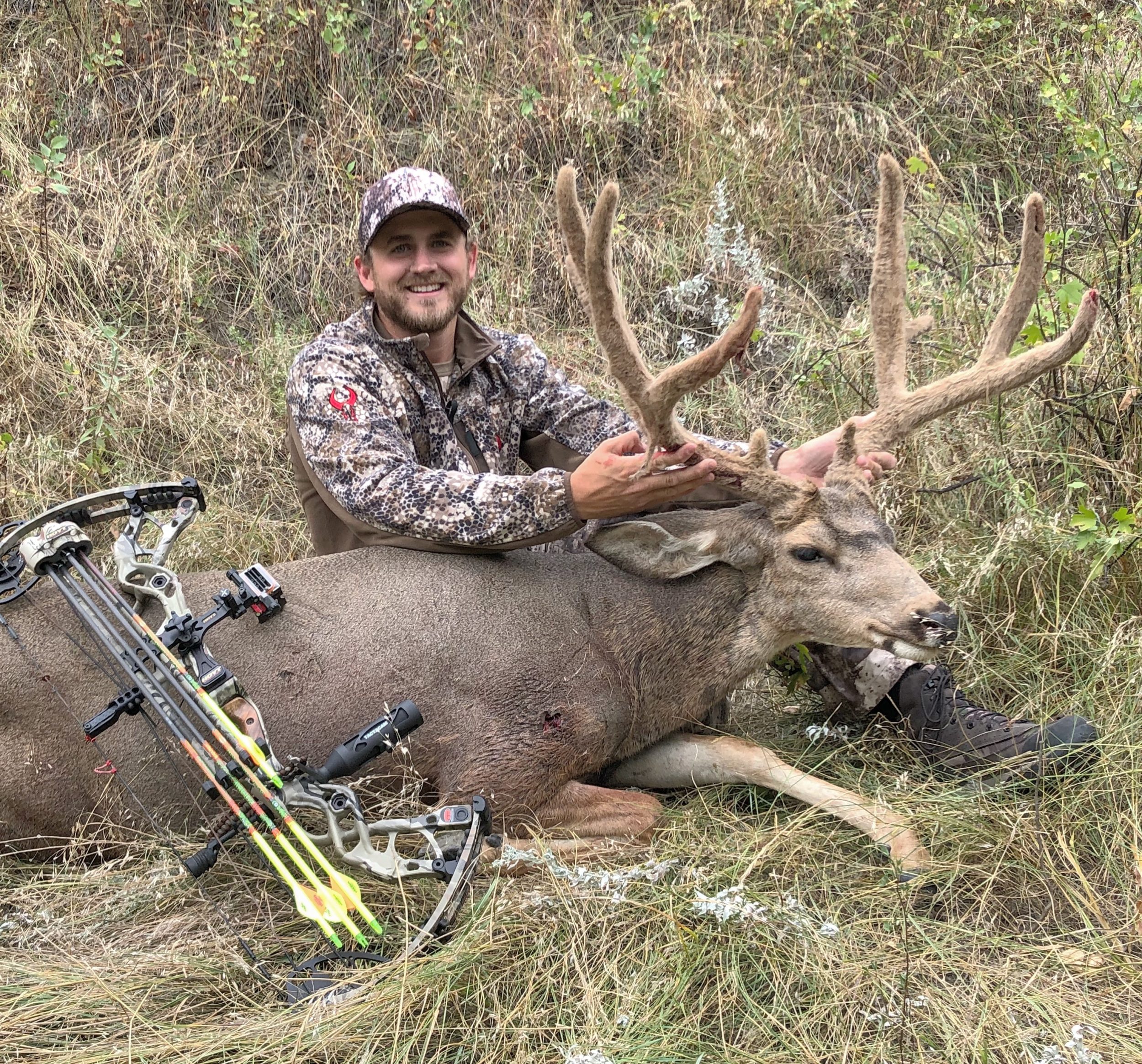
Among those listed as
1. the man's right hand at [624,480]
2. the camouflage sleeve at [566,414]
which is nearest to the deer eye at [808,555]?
the man's right hand at [624,480]

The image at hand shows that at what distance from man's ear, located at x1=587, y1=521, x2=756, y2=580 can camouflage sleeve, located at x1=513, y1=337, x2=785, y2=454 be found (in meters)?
0.80

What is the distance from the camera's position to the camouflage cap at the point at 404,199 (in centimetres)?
473

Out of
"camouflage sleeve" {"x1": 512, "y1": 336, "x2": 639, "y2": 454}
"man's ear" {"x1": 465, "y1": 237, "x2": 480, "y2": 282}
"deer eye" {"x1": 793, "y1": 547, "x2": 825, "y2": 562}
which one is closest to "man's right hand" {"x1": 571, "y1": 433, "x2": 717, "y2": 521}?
"deer eye" {"x1": 793, "y1": 547, "x2": 825, "y2": 562}

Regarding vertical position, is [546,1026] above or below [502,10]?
below

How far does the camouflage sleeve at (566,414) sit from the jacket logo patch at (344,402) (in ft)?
3.22

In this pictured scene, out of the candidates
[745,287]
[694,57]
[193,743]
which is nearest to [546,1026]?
[193,743]

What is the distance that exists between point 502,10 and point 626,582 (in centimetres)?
482

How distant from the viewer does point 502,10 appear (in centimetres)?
776

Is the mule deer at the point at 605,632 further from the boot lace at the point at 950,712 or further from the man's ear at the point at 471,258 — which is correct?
the man's ear at the point at 471,258

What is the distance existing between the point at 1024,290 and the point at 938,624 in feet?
3.95

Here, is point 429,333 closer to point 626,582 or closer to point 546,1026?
point 626,582

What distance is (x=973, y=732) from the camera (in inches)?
162

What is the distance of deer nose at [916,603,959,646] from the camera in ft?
12.8

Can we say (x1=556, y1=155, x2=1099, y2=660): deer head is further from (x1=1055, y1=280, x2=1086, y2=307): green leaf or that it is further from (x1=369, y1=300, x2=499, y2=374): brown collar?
(x1=369, y1=300, x2=499, y2=374): brown collar
